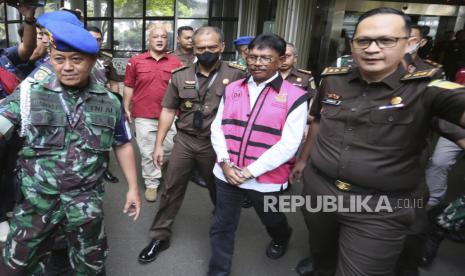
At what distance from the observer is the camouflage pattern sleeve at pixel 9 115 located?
1.67m

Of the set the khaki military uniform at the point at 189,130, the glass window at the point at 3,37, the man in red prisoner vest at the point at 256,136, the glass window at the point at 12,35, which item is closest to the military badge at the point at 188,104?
the khaki military uniform at the point at 189,130

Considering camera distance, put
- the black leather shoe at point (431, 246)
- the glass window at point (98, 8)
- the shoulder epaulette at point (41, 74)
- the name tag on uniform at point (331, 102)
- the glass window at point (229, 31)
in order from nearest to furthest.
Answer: the shoulder epaulette at point (41, 74) < the name tag on uniform at point (331, 102) < the black leather shoe at point (431, 246) < the glass window at point (229, 31) < the glass window at point (98, 8)

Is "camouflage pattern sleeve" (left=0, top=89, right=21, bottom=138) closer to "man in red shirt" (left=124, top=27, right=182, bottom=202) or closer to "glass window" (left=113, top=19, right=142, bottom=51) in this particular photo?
"man in red shirt" (left=124, top=27, right=182, bottom=202)

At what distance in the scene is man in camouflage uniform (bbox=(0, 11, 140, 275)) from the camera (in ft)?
5.59

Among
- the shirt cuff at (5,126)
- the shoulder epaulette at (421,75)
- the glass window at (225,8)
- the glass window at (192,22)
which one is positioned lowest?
the shirt cuff at (5,126)

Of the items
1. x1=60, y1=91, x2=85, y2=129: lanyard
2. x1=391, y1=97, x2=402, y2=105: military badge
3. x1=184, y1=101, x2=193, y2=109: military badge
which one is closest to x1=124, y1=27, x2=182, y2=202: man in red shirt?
x1=184, y1=101, x2=193, y2=109: military badge

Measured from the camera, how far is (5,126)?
5.47 feet

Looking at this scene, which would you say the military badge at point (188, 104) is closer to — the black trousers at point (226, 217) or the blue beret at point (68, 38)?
the black trousers at point (226, 217)

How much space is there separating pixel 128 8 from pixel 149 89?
19.3 feet

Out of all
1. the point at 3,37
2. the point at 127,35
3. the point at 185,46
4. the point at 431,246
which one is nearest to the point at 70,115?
the point at 431,246

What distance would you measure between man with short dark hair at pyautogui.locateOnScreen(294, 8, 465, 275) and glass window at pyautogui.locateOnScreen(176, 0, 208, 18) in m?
7.50

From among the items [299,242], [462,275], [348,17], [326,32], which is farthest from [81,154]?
[348,17]

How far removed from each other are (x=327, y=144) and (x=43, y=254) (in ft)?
5.42

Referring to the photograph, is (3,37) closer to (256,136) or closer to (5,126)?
(5,126)
